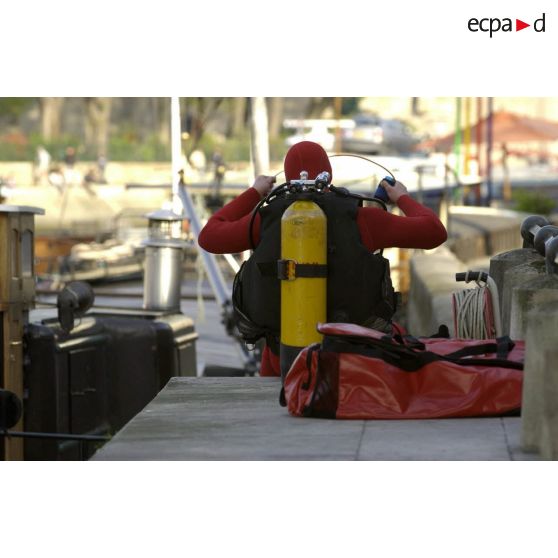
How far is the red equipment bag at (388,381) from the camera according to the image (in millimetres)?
6594

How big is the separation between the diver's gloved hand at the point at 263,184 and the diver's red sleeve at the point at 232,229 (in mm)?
20

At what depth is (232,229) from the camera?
7820mm

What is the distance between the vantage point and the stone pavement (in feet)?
19.2

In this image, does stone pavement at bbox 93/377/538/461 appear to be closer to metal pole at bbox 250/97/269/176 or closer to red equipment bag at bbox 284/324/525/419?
red equipment bag at bbox 284/324/525/419

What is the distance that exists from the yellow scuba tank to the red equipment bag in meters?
0.61

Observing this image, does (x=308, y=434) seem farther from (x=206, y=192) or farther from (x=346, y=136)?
(x=346, y=136)

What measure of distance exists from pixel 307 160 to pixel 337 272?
2.33 ft

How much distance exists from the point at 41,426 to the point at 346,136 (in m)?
43.6

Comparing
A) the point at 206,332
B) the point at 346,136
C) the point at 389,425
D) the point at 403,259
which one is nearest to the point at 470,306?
the point at 389,425

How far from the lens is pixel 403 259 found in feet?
89.1

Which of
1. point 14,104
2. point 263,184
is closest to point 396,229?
point 263,184

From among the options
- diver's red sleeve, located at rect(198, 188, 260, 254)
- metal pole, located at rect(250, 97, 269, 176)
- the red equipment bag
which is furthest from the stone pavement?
metal pole, located at rect(250, 97, 269, 176)

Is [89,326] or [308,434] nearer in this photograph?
[308,434]

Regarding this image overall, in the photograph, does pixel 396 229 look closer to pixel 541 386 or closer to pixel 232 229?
pixel 232 229
